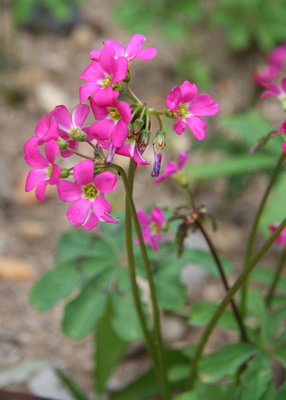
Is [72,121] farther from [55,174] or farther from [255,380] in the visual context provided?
[255,380]

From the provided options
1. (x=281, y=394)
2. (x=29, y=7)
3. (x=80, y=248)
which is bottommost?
(x=281, y=394)

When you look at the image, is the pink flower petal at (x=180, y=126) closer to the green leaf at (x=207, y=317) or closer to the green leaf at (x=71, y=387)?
the green leaf at (x=207, y=317)

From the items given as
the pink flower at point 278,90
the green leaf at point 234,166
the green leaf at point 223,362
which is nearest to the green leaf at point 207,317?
the green leaf at point 223,362

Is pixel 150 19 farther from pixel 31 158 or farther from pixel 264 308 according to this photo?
pixel 31 158

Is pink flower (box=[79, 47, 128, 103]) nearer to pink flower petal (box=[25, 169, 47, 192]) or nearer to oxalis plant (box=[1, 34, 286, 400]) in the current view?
oxalis plant (box=[1, 34, 286, 400])

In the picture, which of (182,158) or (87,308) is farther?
(87,308)

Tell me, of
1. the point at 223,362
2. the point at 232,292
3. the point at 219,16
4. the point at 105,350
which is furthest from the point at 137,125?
the point at 219,16

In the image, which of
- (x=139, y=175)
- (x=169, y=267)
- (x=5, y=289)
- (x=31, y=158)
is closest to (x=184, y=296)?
(x=169, y=267)
